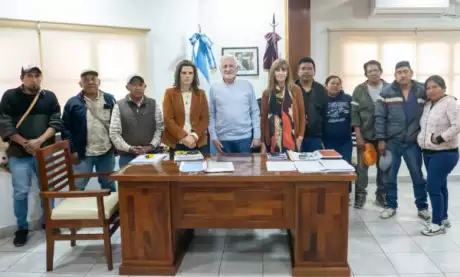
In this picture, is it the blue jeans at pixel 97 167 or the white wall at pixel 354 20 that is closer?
the blue jeans at pixel 97 167

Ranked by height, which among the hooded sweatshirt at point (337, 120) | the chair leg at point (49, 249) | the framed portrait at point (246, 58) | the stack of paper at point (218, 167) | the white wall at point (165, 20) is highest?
the white wall at point (165, 20)

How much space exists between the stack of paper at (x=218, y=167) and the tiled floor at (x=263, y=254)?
0.67 metres

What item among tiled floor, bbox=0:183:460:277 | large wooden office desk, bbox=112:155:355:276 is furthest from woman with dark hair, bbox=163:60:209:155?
tiled floor, bbox=0:183:460:277

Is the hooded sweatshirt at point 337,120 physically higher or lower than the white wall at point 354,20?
lower

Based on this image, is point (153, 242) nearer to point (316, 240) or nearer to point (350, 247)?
point (316, 240)

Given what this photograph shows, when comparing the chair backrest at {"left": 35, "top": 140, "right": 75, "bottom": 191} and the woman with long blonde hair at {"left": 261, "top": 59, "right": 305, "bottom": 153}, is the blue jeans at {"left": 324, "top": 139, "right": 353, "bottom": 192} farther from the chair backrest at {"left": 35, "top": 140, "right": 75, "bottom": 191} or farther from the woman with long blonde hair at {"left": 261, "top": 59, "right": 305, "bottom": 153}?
the chair backrest at {"left": 35, "top": 140, "right": 75, "bottom": 191}

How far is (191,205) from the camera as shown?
2.78 metres

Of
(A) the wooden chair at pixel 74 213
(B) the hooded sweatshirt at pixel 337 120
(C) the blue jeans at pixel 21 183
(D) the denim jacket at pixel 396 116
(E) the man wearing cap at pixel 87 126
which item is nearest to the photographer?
(A) the wooden chair at pixel 74 213

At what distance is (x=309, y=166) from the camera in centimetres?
286

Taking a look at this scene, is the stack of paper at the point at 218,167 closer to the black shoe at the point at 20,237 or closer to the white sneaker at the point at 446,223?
the black shoe at the point at 20,237

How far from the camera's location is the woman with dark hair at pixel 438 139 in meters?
3.28

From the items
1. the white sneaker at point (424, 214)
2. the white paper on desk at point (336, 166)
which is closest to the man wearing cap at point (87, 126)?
the white paper on desk at point (336, 166)

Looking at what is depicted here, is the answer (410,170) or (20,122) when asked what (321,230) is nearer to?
(410,170)

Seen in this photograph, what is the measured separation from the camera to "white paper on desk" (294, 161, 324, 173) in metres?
2.74
